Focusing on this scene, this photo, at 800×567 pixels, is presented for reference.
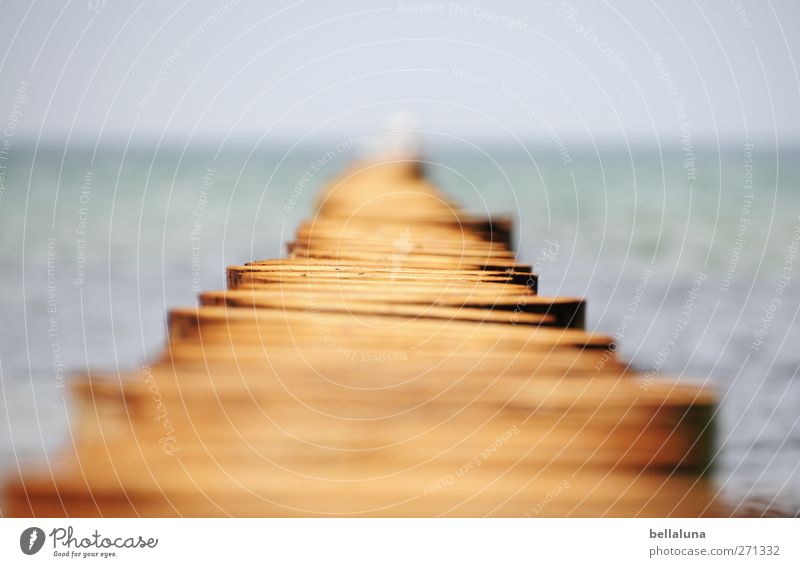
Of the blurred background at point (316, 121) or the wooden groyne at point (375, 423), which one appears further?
the blurred background at point (316, 121)

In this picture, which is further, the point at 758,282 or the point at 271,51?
the point at 758,282

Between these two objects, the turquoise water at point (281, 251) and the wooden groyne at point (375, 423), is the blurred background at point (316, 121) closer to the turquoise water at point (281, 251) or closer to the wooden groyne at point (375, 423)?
the turquoise water at point (281, 251)

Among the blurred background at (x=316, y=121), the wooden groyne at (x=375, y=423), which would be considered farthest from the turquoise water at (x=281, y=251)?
the wooden groyne at (x=375, y=423)

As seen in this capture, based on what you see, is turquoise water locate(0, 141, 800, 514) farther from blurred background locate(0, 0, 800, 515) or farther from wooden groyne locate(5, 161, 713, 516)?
wooden groyne locate(5, 161, 713, 516)

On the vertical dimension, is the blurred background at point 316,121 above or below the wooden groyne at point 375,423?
above

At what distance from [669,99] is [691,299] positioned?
0.43m

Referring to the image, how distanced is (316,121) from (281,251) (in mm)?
286

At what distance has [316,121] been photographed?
1.21 m

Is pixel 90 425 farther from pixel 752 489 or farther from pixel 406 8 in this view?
pixel 752 489

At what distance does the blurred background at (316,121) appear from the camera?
120cm

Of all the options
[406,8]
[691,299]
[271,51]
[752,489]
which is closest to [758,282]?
[691,299]

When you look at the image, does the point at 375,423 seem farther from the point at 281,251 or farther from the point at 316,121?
the point at 281,251
